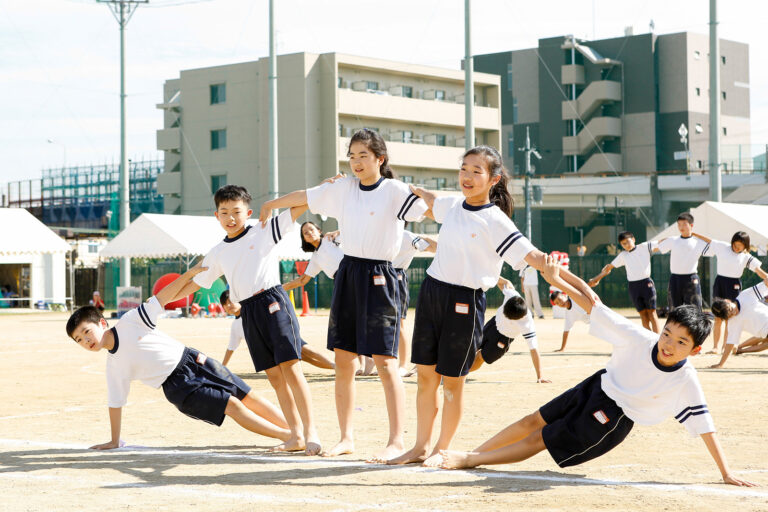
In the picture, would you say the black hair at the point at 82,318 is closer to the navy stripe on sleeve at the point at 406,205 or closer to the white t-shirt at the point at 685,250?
the navy stripe on sleeve at the point at 406,205

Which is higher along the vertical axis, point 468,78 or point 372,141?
point 468,78

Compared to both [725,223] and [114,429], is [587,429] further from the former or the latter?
[725,223]

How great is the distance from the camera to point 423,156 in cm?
6494

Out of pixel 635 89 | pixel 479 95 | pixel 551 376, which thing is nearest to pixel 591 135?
pixel 635 89

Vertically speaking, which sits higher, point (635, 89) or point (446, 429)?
point (635, 89)

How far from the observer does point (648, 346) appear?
6168mm

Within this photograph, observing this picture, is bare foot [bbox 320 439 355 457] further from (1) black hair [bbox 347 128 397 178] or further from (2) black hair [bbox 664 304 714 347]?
(2) black hair [bbox 664 304 714 347]

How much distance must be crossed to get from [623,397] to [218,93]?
59802 millimetres

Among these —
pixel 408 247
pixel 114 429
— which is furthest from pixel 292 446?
pixel 408 247

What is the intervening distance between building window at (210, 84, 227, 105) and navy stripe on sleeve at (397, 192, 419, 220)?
57881 millimetres

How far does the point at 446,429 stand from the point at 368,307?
3.03ft

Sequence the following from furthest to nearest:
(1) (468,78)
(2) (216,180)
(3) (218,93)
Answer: (2) (216,180)
(3) (218,93)
(1) (468,78)

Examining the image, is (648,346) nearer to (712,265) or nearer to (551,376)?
(551,376)

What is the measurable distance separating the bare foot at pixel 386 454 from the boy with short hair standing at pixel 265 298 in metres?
0.64
